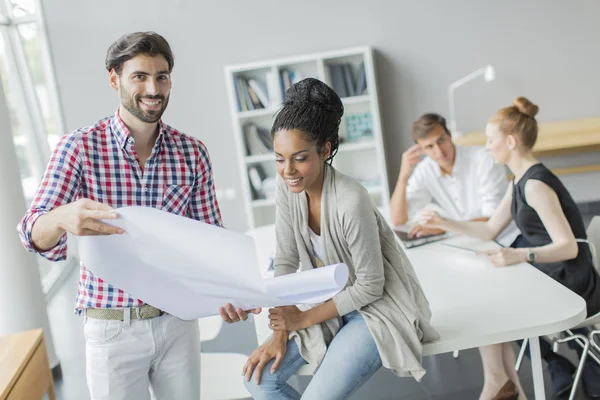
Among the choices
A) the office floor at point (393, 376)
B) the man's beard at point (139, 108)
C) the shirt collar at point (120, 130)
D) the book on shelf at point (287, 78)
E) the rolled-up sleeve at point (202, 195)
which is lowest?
the office floor at point (393, 376)

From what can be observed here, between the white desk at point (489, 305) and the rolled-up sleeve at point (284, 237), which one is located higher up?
the rolled-up sleeve at point (284, 237)

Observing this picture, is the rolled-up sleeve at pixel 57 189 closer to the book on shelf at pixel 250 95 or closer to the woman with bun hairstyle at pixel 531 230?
the woman with bun hairstyle at pixel 531 230

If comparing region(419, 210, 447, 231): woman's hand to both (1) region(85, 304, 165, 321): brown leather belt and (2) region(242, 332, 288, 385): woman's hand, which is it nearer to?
(2) region(242, 332, 288, 385): woman's hand

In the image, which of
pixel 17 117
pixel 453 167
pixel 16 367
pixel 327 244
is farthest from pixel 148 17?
pixel 327 244

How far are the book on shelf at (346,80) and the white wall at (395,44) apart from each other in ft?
Result: 0.93

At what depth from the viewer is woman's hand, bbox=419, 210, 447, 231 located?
289 cm

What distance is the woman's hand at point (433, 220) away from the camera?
2.89 metres

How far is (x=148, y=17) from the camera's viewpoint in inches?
234

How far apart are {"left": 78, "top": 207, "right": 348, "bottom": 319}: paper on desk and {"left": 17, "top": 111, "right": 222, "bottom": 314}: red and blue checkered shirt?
174mm

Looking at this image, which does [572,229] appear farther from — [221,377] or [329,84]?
[329,84]

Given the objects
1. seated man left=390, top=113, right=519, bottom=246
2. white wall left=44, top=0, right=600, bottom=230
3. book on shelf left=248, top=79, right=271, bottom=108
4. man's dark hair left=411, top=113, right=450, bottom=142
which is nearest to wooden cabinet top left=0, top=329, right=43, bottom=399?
seated man left=390, top=113, right=519, bottom=246

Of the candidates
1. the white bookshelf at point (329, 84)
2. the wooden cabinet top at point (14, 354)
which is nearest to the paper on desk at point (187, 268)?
the wooden cabinet top at point (14, 354)

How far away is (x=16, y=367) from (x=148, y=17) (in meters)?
4.15

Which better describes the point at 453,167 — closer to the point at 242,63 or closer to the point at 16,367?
the point at 16,367
